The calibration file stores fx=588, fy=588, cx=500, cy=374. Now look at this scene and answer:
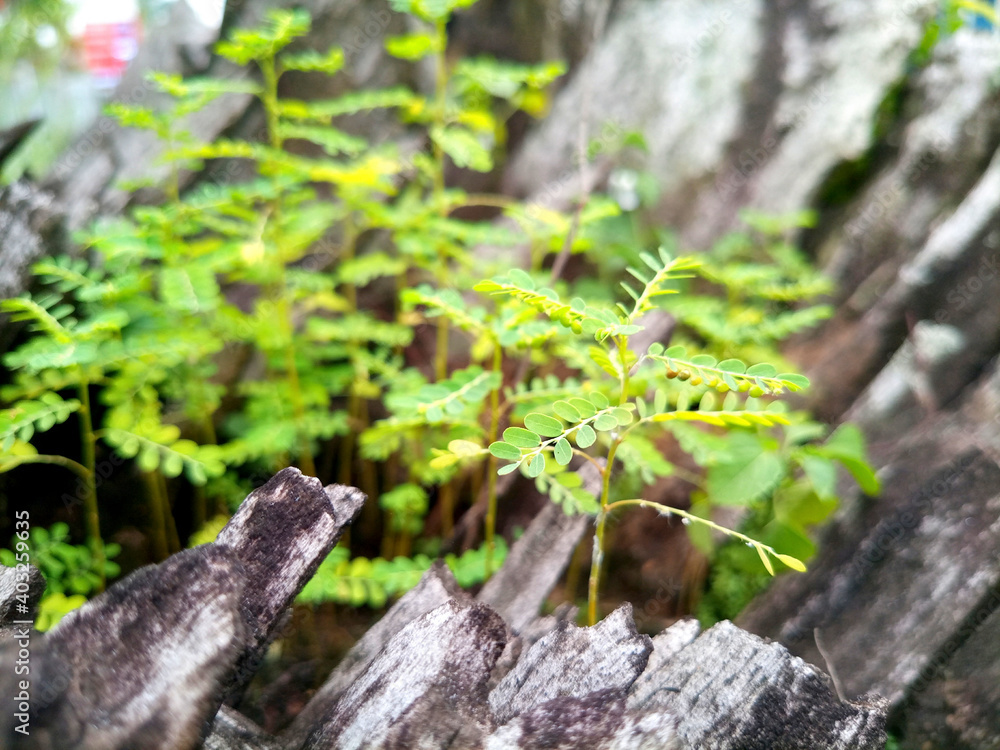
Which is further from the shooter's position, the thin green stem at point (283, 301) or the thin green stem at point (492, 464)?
the thin green stem at point (283, 301)

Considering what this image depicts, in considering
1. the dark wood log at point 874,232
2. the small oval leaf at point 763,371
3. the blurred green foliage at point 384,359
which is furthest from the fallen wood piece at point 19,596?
the dark wood log at point 874,232

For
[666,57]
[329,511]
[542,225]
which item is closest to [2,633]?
[329,511]

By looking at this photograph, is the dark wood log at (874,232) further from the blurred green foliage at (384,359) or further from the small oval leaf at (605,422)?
the small oval leaf at (605,422)

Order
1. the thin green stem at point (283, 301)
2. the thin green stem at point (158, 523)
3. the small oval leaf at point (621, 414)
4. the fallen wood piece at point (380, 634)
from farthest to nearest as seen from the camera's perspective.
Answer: the thin green stem at point (158, 523) < the thin green stem at point (283, 301) < the fallen wood piece at point (380, 634) < the small oval leaf at point (621, 414)

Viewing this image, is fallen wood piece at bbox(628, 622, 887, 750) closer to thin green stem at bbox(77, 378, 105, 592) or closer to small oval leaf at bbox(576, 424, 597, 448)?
small oval leaf at bbox(576, 424, 597, 448)

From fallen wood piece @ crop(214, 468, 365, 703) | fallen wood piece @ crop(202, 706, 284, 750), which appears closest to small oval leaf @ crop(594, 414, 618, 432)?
fallen wood piece @ crop(214, 468, 365, 703)

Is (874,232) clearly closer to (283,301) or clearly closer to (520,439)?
(520,439)
